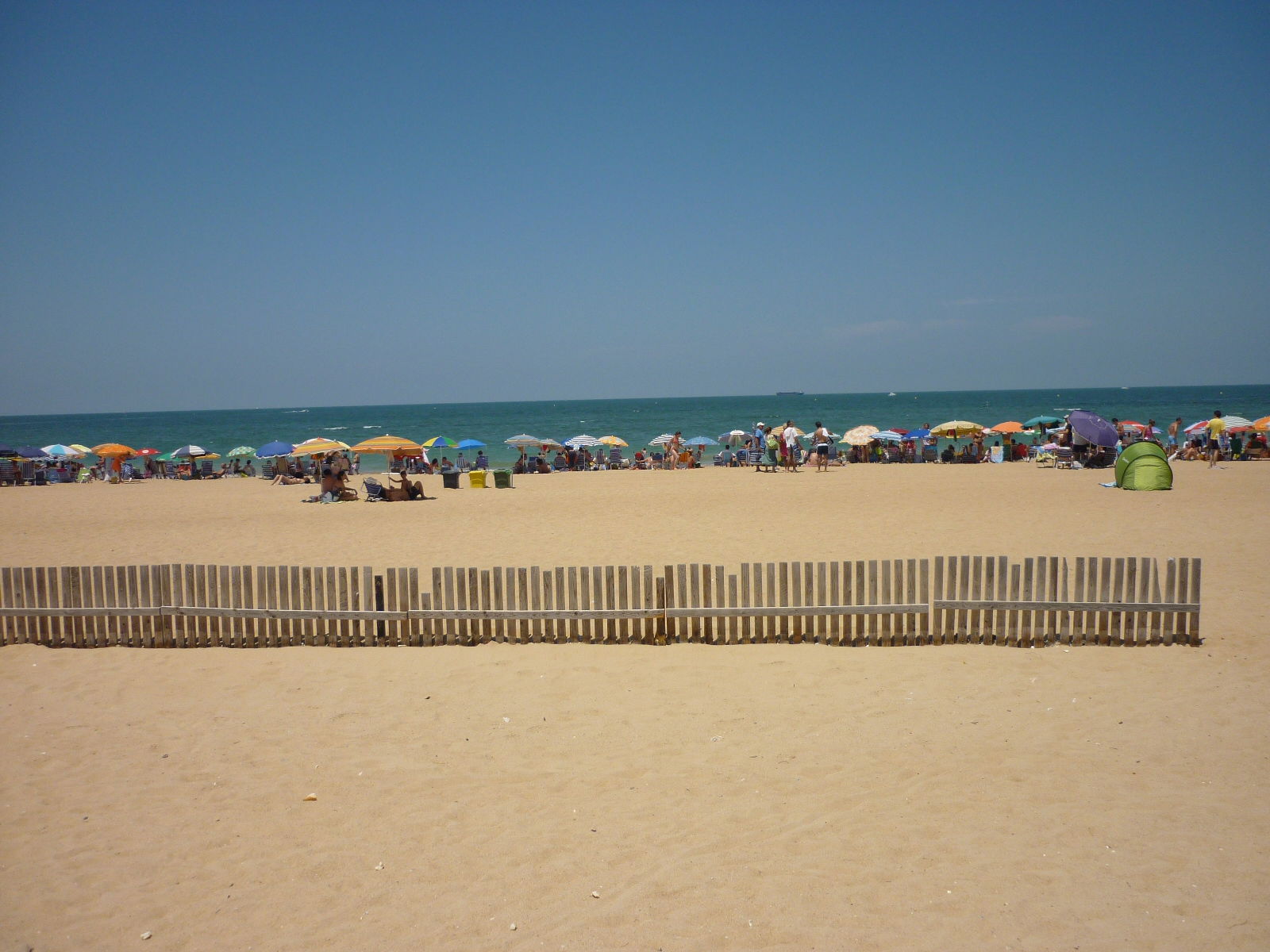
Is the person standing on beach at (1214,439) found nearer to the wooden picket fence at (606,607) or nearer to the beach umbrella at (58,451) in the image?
the wooden picket fence at (606,607)

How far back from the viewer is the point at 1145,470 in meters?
21.1

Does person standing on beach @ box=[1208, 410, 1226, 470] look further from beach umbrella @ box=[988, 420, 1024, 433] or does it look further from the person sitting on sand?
the person sitting on sand

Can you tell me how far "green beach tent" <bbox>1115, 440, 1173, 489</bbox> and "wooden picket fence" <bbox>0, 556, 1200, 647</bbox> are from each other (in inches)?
571

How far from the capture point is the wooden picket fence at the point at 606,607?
825cm

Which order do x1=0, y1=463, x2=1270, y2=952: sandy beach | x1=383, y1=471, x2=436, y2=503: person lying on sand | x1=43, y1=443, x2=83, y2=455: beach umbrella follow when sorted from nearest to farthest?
1. x1=0, y1=463, x2=1270, y2=952: sandy beach
2. x1=383, y1=471, x2=436, y2=503: person lying on sand
3. x1=43, y1=443, x2=83, y2=455: beach umbrella

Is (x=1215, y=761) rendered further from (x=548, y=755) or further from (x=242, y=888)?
(x=242, y=888)

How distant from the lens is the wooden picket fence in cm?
825

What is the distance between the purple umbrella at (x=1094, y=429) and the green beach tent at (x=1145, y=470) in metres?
4.89

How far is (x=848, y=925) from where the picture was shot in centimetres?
404

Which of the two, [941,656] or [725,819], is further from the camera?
[941,656]

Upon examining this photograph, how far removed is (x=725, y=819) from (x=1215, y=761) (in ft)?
11.7

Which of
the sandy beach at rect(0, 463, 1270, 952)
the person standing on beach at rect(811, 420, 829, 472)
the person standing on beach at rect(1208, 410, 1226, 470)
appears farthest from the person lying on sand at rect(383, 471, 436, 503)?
the person standing on beach at rect(1208, 410, 1226, 470)

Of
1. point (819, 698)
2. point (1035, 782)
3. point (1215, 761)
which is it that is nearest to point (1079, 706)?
point (1215, 761)

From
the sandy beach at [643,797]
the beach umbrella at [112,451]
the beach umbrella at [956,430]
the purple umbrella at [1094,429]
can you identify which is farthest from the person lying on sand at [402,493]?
the beach umbrella at [956,430]
